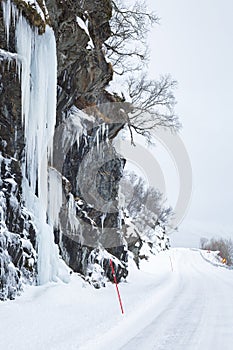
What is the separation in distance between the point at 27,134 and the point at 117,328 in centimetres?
455

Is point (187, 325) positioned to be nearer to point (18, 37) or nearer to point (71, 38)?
point (18, 37)

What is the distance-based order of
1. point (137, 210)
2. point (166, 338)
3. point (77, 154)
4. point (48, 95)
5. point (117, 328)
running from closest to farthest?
point (166, 338)
point (117, 328)
point (48, 95)
point (77, 154)
point (137, 210)

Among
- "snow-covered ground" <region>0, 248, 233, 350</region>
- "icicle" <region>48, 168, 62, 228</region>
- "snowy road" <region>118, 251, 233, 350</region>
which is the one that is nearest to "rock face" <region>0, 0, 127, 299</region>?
"icicle" <region>48, 168, 62, 228</region>

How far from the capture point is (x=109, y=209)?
1374 centimetres

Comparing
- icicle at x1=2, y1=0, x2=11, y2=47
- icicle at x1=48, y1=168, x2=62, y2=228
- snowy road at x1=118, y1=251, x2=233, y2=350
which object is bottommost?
snowy road at x1=118, y1=251, x2=233, y2=350

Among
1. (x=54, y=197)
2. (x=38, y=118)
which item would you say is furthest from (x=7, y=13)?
(x=54, y=197)

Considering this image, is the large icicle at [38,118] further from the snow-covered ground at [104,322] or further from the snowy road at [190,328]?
the snowy road at [190,328]

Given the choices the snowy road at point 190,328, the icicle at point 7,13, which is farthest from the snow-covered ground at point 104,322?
the icicle at point 7,13

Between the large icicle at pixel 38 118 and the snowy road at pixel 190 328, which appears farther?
the large icicle at pixel 38 118

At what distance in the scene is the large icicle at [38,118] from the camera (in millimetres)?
7512

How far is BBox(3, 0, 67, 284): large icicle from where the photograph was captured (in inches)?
296

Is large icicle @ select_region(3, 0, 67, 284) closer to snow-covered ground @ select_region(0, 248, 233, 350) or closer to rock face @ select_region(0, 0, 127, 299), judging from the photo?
rock face @ select_region(0, 0, 127, 299)

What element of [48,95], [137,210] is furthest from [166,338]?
[137,210]

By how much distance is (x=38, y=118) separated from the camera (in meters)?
7.94
